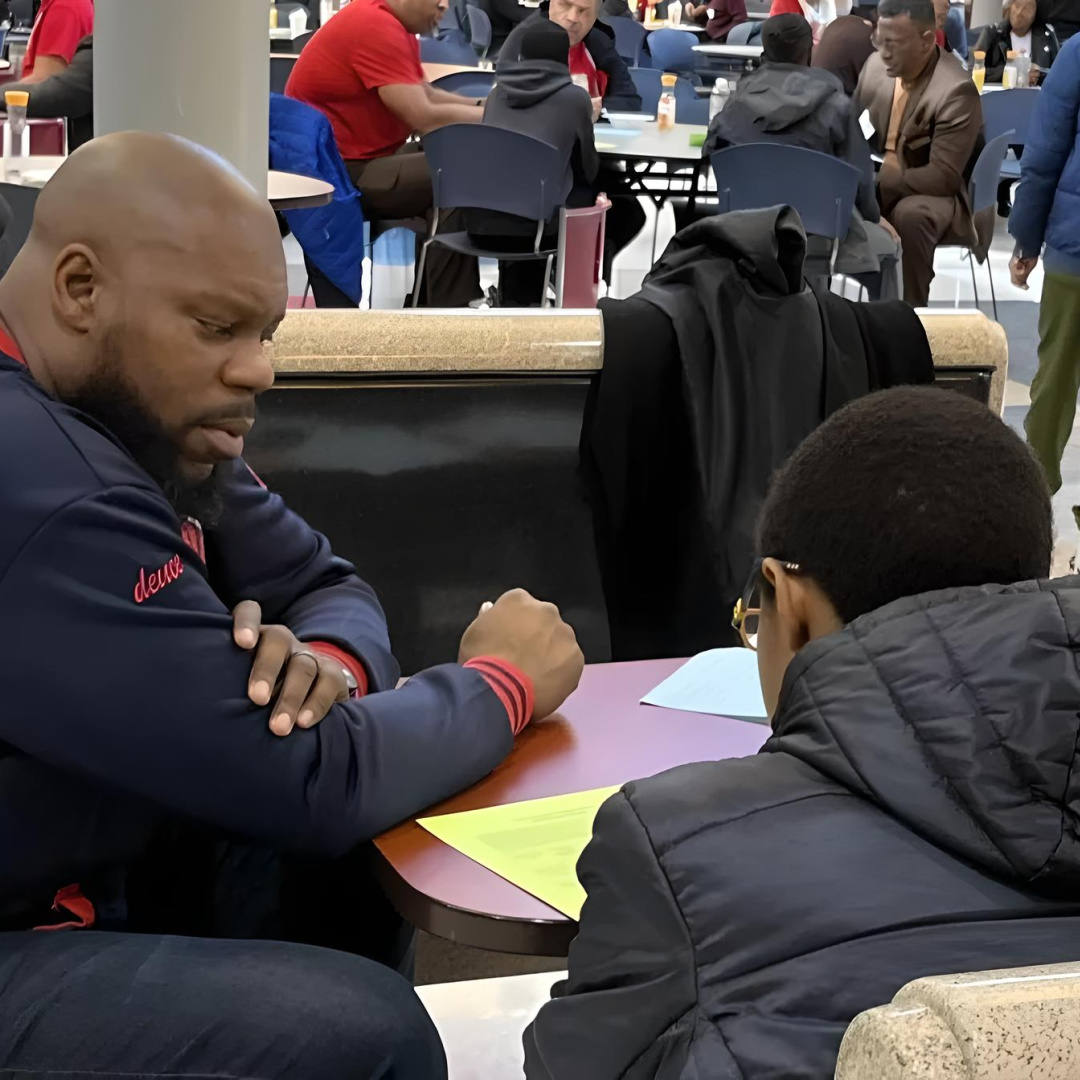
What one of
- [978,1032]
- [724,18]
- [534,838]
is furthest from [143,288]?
[724,18]

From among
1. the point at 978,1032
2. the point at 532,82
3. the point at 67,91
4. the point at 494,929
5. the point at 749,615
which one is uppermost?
the point at 532,82

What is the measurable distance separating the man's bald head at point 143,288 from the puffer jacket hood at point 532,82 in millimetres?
4625

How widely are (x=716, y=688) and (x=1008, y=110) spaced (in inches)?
284

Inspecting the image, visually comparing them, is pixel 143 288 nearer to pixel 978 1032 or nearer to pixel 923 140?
pixel 978 1032

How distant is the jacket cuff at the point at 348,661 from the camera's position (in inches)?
60.5

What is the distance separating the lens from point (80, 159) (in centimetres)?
130

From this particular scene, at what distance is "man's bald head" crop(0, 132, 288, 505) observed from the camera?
1.26 meters

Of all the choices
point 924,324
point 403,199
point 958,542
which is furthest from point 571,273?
point 958,542

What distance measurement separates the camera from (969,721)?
886mm

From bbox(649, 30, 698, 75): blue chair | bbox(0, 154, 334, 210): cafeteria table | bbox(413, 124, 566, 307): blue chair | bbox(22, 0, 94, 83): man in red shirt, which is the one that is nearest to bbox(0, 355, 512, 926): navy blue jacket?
bbox(0, 154, 334, 210): cafeteria table

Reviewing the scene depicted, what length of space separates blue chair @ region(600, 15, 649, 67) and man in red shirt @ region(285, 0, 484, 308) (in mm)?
5222

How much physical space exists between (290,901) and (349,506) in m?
1.16

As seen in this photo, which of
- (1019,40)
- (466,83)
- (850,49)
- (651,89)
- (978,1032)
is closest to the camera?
(978,1032)

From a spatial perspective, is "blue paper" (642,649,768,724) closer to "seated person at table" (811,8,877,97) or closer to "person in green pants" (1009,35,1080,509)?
"person in green pants" (1009,35,1080,509)
